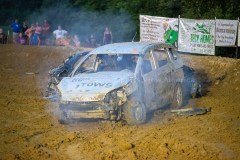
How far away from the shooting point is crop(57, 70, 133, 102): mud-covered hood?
9.29 meters

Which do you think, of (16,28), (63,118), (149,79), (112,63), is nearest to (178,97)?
(149,79)

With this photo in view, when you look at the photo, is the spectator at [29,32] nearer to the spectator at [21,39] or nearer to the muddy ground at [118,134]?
the spectator at [21,39]

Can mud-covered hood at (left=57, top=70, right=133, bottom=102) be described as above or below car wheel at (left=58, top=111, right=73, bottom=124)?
above

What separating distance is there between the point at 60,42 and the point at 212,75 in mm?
10919

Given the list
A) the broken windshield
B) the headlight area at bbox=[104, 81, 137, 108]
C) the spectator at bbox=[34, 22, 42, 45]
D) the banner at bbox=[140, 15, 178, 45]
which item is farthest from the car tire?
the spectator at bbox=[34, 22, 42, 45]

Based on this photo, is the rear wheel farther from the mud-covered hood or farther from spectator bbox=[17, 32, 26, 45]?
spectator bbox=[17, 32, 26, 45]

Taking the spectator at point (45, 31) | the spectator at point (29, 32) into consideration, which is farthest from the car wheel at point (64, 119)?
the spectator at point (45, 31)

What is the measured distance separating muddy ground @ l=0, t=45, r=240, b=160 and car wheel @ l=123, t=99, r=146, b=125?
6.5 inches

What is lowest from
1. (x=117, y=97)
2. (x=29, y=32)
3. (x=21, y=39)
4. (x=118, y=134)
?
(x=118, y=134)

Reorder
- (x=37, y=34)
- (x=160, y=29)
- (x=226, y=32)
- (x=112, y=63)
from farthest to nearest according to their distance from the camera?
(x=37, y=34) < (x=160, y=29) < (x=226, y=32) < (x=112, y=63)

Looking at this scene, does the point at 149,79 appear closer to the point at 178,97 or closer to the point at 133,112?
the point at 133,112

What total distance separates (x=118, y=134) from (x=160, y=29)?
1215cm

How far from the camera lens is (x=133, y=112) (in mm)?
9414

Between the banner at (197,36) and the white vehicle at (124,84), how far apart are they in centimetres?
716
